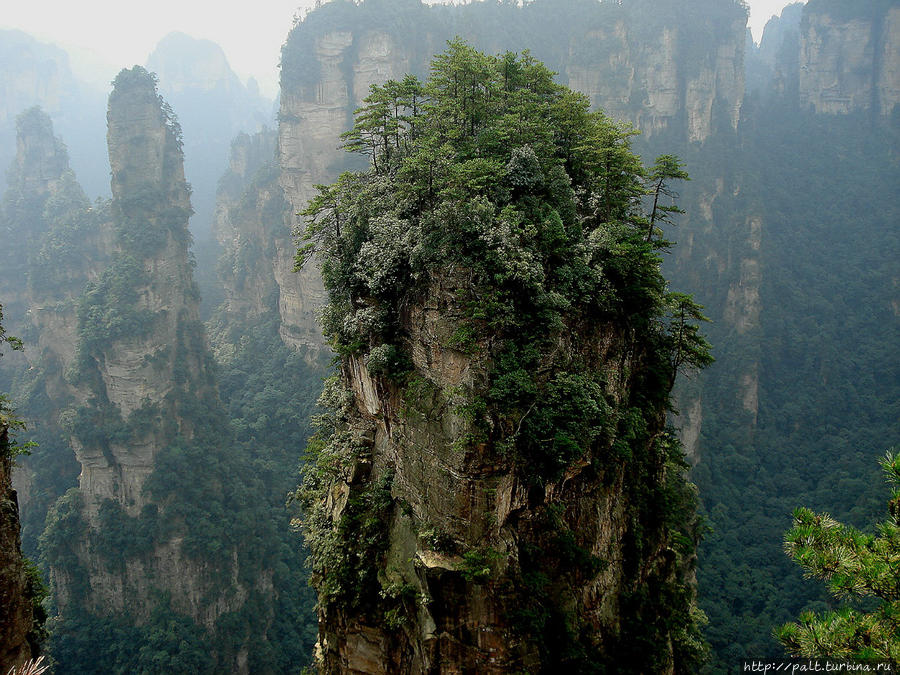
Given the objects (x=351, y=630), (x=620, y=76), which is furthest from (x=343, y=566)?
(x=620, y=76)

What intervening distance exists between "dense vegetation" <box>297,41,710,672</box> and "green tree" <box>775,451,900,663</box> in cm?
581

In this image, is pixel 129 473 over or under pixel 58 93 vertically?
under

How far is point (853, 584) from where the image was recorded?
18.1 feet

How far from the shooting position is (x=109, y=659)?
99.7ft

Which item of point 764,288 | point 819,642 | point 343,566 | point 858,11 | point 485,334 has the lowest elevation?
point 343,566

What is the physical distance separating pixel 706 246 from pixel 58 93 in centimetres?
9818

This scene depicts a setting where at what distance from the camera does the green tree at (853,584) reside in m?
5.32

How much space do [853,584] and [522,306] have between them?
7482 millimetres

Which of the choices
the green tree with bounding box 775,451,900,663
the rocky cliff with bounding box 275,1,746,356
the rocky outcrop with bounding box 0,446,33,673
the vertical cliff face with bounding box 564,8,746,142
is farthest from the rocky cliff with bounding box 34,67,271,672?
the vertical cliff face with bounding box 564,8,746,142

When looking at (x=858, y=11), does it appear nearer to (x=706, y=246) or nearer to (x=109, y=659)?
(x=706, y=246)

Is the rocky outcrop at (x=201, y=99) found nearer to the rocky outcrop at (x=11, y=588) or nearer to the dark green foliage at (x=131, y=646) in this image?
the dark green foliage at (x=131, y=646)

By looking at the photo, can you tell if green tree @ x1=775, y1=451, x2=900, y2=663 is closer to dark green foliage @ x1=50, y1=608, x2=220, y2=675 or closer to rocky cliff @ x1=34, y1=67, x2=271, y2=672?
dark green foliage @ x1=50, y1=608, x2=220, y2=675

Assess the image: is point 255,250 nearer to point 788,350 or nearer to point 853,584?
point 788,350

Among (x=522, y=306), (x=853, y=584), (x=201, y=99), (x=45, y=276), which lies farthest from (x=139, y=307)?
(x=201, y=99)
